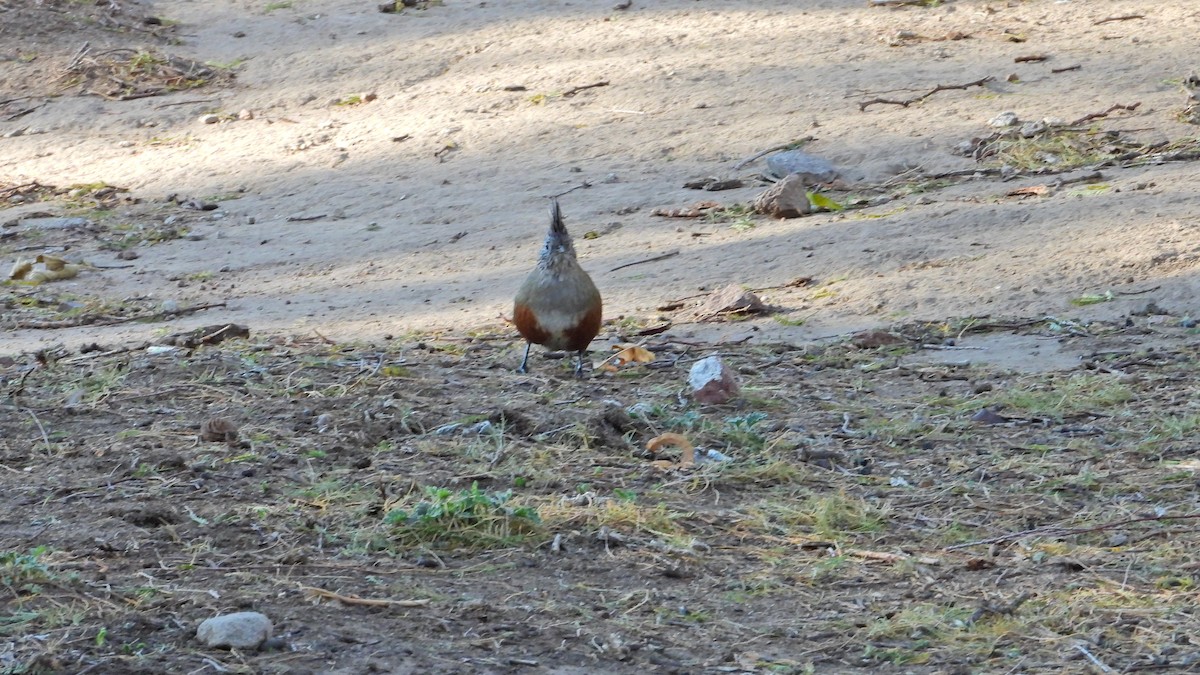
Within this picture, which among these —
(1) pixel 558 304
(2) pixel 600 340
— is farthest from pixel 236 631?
(2) pixel 600 340

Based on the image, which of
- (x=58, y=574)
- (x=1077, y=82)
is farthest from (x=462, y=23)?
(x=58, y=574)

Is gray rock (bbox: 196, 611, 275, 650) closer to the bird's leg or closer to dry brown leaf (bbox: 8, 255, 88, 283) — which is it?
the bird's leg

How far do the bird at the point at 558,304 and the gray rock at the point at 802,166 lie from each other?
3230 millimetres

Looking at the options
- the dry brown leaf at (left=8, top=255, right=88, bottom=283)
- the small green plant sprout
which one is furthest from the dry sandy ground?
the small green plant sprout

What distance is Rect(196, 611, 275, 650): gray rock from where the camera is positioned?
298cm

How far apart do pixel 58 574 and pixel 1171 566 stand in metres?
2.67

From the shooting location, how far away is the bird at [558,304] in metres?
5.67

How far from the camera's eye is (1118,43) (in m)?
10.4

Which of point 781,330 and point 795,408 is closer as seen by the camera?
point 795,408

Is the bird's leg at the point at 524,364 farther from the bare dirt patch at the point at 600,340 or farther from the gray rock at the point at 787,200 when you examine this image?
the gray rock at the point at 787,200

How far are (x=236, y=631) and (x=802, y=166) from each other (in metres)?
6.32

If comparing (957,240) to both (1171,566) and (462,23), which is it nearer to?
(1171,566)

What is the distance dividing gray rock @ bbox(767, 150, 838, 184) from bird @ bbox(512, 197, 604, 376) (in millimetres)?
3230

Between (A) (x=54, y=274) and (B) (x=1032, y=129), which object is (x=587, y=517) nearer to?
(A) (x=54, y=274)
